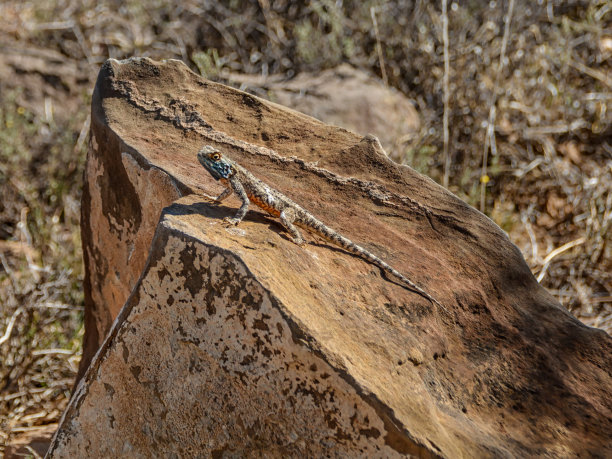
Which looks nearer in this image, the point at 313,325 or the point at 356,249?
the point at 313,325

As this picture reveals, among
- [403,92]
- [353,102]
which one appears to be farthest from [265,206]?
[403,92]

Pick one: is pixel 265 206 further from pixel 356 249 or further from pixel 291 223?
pixel 356 249

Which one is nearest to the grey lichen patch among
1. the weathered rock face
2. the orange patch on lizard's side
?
the weathered rock face

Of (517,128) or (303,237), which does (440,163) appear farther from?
(303,237)

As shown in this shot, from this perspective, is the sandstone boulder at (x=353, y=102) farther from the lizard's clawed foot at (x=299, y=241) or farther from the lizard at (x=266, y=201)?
the lizard's clawed foot at (x=299, y=241)

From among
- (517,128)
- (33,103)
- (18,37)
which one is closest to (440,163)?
(517,128)

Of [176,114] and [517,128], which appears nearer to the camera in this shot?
[176,114]
